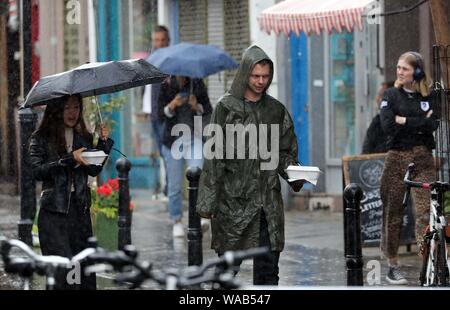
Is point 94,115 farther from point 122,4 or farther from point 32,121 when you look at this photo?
point 122,4

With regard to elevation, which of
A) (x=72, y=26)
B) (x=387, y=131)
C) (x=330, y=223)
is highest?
(x=72, y=26)

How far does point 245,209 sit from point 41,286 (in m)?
2.50

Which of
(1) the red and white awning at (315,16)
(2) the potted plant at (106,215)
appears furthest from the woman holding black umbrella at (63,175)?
(1) the red and white awning at (315,16)

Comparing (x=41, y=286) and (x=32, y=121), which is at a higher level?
(x=32, y=121)

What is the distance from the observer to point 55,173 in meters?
8.70

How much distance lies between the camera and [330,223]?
15773mm

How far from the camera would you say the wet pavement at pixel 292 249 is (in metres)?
11.6

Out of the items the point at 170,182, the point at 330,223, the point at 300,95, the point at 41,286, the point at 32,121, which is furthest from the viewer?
the point at 300,95

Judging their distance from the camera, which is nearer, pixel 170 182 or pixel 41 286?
pixel 41 286

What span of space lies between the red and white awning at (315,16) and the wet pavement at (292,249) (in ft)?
7.27

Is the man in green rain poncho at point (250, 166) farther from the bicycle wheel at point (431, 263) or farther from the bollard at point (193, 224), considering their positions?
the bollard at point (193, 224)

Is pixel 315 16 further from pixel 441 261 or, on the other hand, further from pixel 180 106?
pixel 441 261

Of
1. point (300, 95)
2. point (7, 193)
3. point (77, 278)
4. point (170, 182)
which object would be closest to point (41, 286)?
point (77, 278)
